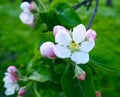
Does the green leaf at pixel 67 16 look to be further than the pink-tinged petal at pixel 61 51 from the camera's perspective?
Yes

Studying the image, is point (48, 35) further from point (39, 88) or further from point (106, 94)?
point (106, 94)

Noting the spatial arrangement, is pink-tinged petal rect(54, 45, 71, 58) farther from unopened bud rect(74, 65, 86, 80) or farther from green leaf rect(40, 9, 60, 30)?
green leaf rect(40, 9, 60, 30)

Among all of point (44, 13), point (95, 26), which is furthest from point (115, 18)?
point (44, 13)

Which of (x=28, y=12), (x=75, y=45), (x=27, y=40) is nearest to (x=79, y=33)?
(x=75, y=45)

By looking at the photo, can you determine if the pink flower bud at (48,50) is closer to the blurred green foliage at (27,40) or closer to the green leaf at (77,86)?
the green leaf at (77,86)

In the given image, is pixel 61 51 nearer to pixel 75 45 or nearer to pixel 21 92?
pixel 75 45

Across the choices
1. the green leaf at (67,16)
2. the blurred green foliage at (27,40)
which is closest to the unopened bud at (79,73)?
the green leaf at (67,16)
